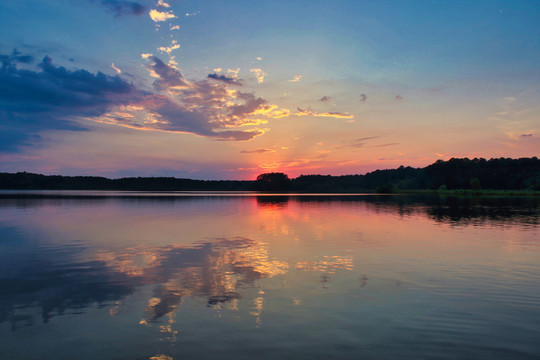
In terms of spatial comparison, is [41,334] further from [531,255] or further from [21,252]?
[531,255]

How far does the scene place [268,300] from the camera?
1066 centimetres

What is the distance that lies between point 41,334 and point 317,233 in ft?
68.1

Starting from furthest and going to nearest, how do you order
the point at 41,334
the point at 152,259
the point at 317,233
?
the point at 317,233 → the point at 152,259 → the point at 41,334

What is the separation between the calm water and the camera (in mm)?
7562

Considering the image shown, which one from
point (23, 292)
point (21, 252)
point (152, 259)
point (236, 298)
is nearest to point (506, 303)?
point (236, 298)

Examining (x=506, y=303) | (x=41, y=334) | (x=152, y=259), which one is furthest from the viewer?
(x=152, y=259)

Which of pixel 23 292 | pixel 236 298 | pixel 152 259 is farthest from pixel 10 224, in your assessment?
pixel 236 298

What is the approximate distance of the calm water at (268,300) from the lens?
756cm

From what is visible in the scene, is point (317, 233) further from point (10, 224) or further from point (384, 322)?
point (10, 224)

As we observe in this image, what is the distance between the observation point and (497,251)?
19.5 metres

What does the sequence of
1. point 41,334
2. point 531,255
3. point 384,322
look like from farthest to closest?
1. point 531,255
2. point 384,322
3. point 41,334

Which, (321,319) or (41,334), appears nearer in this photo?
(41,334)

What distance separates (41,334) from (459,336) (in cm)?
1043

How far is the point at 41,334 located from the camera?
26.6 ft
